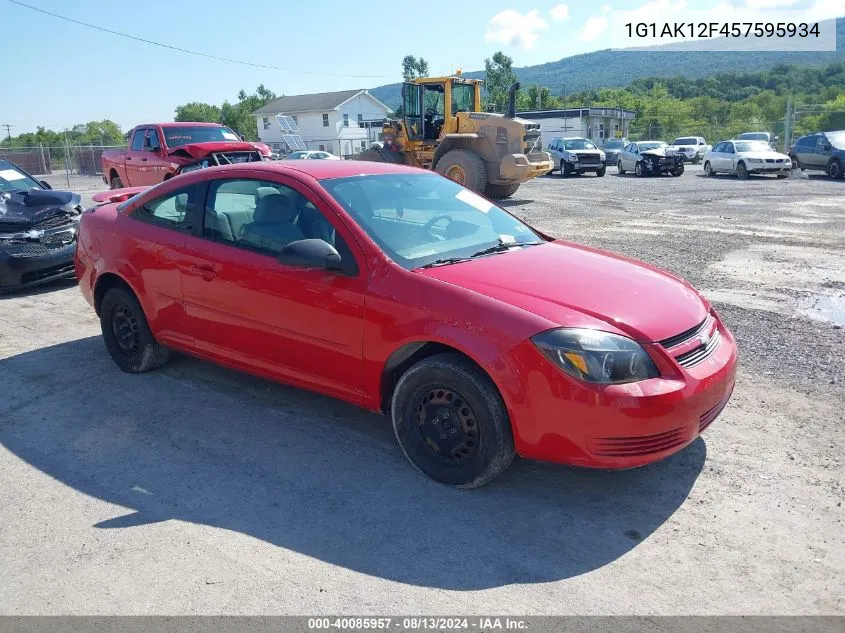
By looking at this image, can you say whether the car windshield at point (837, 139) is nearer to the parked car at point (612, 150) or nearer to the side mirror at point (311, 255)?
the parked car at point (612, 150)

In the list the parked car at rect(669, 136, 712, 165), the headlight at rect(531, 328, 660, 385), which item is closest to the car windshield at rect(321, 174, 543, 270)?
the headlight at rect(531, 328, 660, 385)

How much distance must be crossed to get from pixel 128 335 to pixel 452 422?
3053mm

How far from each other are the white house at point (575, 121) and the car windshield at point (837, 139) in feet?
77.4

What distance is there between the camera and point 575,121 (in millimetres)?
49188

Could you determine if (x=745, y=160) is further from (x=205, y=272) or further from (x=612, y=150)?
(x=205, y=272)

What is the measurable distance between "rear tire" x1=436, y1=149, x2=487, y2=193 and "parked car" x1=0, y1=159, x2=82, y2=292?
31.2 ft

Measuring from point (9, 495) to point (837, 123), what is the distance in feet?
158

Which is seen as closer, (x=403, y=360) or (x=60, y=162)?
(x=403, y=360)

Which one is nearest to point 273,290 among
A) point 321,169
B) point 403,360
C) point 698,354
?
point 321,169

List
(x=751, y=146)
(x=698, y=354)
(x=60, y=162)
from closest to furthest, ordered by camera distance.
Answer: (x=698, y=354) → (x=751, y=146) → (x=60, y=162)

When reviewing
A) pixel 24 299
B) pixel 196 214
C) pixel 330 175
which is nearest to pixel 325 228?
pixel 330 175

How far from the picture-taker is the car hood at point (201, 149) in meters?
13.9

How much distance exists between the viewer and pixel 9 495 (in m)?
3.76

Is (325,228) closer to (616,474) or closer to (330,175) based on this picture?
(330,175)
